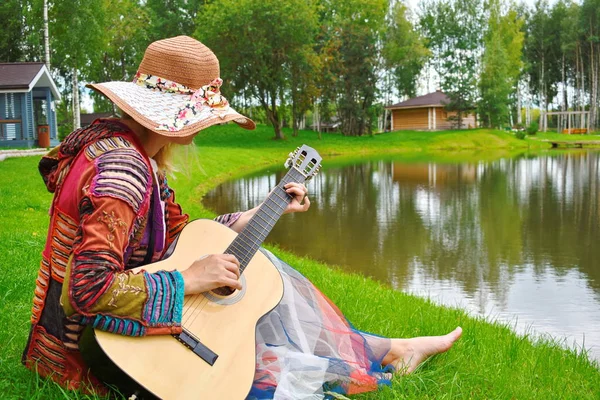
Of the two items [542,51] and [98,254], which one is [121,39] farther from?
[98,254]

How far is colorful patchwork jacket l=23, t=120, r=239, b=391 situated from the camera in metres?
2.10

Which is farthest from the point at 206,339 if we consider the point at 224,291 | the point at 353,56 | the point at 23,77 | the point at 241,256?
the point at 353,56

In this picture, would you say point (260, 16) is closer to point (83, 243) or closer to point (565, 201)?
point (565, 201)

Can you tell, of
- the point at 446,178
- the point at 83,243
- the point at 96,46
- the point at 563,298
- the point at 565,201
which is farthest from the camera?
the point at 96,46

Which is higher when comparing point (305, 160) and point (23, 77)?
point (23, 77)

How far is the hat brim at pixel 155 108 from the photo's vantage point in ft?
7.63

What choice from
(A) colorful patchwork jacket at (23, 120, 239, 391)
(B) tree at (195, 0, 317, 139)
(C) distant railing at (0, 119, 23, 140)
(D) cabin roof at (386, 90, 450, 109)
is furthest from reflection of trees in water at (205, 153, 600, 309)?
(D) cabin roof at (386, 90, 450, 109)

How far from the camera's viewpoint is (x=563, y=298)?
22.6 feet

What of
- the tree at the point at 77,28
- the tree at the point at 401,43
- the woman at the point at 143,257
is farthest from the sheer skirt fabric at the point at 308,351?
the tree at the point at 401,43

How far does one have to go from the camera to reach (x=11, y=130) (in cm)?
2442

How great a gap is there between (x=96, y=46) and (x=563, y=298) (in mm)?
24671

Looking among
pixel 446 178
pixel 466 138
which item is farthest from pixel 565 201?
pixel 466 138

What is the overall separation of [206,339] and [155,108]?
2.66ft

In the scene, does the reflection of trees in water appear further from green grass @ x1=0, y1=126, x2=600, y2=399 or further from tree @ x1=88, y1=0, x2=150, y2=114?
tree @ x1=88, y1=0, x2=150, y2=114
